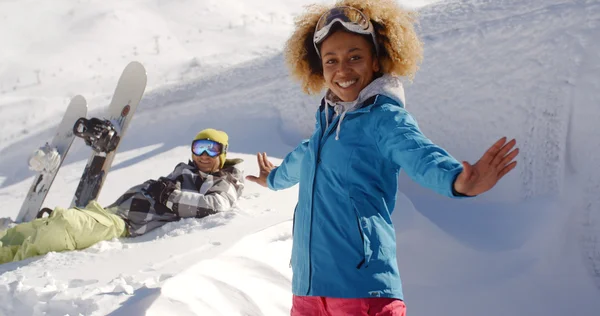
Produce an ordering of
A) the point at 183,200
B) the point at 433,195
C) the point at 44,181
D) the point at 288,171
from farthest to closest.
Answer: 1. the point at 433,195
2. the point at 44,181
3. the point at 183,200
4. the point at 288,171

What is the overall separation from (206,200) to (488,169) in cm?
294

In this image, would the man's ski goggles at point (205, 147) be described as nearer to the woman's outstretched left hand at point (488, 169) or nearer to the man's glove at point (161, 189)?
the man's glove at point (161, 189)

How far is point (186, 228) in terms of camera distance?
4043 mm

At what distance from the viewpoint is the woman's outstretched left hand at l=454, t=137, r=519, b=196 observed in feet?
4.77

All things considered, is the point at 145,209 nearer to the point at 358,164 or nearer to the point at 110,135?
the point at 110,135

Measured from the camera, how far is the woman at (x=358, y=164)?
5.85 feet

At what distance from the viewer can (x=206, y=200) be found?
165 inches

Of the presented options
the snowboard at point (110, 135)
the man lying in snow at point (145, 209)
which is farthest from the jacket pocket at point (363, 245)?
the snowboard at point (110, 135)

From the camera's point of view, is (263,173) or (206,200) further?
(206,200)

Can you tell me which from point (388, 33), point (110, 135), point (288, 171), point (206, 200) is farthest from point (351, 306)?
point (110, 135)

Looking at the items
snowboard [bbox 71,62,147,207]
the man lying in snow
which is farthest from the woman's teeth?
snowboard [bbox 71,62,147,207]

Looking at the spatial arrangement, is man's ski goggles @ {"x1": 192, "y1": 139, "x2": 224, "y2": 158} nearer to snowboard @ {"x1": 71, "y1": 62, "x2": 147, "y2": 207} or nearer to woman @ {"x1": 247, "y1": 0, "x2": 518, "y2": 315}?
snowboard @ {"x1": 71, "y1": 62, "x2": 147, "y2": 207}

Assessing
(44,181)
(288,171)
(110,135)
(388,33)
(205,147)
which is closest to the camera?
(388,33)

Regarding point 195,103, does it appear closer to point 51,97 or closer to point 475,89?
point 475,89
